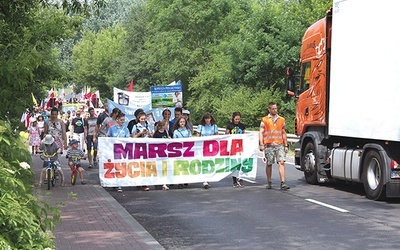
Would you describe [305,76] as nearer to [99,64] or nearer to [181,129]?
[181,129]

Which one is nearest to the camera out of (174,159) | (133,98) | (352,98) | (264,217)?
(264,217)

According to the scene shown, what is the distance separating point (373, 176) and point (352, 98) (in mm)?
1628

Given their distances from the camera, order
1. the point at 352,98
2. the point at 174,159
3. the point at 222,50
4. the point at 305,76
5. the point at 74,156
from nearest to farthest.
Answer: the point at 352,98, the point at 174,159, the point at 74,156, the point at 305,76, the point at 222,50

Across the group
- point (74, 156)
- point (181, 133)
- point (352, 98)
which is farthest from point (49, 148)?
point (352, 98)

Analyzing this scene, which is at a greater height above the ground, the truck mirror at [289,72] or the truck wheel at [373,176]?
the truck mirror at [289,72]

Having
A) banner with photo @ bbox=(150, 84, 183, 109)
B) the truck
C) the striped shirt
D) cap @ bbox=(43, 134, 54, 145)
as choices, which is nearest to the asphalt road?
the truck

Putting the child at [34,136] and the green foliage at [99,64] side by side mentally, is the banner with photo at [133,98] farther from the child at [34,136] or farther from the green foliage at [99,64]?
the green foliage at [99,64]

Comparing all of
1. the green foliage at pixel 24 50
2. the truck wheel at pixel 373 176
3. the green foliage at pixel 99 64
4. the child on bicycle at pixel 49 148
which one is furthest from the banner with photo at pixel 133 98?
the green foliage at pixel 99 64

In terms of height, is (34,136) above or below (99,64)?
below

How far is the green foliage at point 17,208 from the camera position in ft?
17.0

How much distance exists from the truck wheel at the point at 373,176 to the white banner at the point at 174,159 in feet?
12.6

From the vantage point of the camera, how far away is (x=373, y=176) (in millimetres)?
14805

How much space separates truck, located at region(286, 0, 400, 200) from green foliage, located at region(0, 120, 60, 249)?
28.2ft

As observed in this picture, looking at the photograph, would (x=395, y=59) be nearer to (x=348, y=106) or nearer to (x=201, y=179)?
(x=348, y=106)
